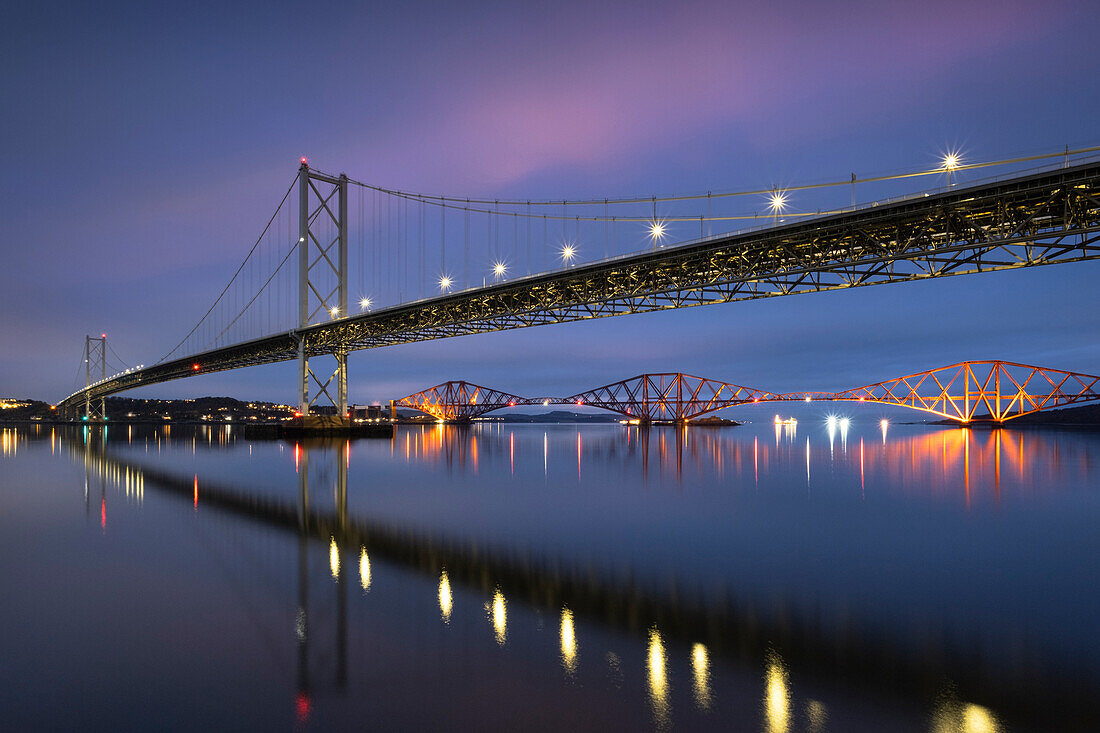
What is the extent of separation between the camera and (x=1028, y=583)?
25.6 feet

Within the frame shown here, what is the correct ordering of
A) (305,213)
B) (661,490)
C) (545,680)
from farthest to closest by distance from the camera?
1. (305,213)
2. (661,490)
3. (545,680)

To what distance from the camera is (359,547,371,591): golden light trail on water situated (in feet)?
25.0

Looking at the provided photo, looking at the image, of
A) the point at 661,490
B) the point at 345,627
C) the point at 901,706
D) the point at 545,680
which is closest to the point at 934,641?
the point at 901,706

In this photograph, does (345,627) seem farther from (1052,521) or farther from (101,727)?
(1052,521)

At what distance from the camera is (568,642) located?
5641mm

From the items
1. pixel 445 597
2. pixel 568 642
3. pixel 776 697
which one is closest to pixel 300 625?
pixel 445 597

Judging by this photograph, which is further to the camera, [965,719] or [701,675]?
[701,675]

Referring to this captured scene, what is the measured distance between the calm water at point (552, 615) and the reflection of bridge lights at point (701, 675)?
0.03m

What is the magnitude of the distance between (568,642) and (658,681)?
1.12m

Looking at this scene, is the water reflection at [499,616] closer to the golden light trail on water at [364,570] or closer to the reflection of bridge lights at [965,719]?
the golden light trail on water at [364,570]

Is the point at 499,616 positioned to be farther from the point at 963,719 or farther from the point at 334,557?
the point at 963,719

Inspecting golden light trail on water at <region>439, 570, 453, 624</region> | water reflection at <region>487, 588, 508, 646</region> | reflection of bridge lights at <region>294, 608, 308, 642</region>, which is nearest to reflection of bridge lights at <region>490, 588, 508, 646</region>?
water reflection at <region>487, 588, 508, 646</region>

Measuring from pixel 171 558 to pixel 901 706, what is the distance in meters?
9.52

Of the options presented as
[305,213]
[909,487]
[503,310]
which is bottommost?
[909,487]
